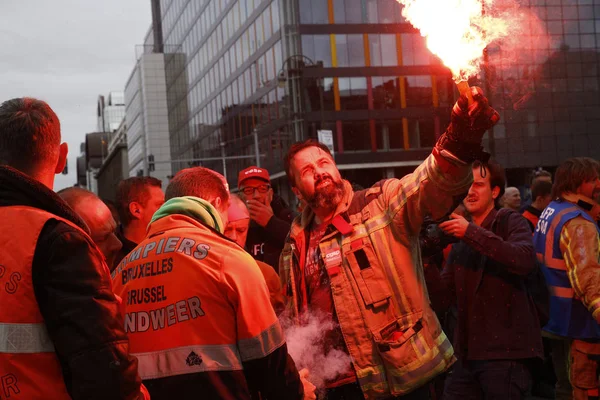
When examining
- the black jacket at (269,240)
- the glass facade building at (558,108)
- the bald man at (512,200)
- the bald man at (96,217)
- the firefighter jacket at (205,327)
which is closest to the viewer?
the firefighter jacket at (205,327)

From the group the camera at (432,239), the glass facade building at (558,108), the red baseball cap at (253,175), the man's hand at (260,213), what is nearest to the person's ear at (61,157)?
the camera at (432,239)

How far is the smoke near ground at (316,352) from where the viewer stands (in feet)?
13.5

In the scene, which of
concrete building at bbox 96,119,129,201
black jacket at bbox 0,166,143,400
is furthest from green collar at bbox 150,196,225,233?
concrete building at bbox 96,119,129,201

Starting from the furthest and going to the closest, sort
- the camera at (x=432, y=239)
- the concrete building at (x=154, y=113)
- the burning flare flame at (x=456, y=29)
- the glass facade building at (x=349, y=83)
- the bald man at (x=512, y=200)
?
1. the concrete building at (x=154, y=113)
2. the glass facade building at (x=349, y=83)
3. the bald man at (x=512, y=200)
4. the camera at (x=432, y=239)
5. the burning flare flame at (x=456, y=29)

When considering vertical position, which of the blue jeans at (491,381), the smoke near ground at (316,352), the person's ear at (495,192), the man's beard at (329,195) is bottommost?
the blue jeans at (491,381)

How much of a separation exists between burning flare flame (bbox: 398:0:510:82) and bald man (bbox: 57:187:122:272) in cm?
234

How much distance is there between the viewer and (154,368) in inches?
121

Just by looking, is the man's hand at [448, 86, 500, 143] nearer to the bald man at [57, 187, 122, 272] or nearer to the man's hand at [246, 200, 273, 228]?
the bald man at [57, 187, 122, 272]

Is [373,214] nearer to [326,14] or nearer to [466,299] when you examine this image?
[466,299]

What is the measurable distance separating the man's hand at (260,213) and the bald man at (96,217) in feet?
6.10

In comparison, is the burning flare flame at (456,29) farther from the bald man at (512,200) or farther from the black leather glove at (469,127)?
the bald man at (512,200)

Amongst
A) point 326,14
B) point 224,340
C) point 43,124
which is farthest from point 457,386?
point 326,14

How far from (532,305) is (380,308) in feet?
5.54

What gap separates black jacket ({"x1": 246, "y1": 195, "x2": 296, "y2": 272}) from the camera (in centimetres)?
648
